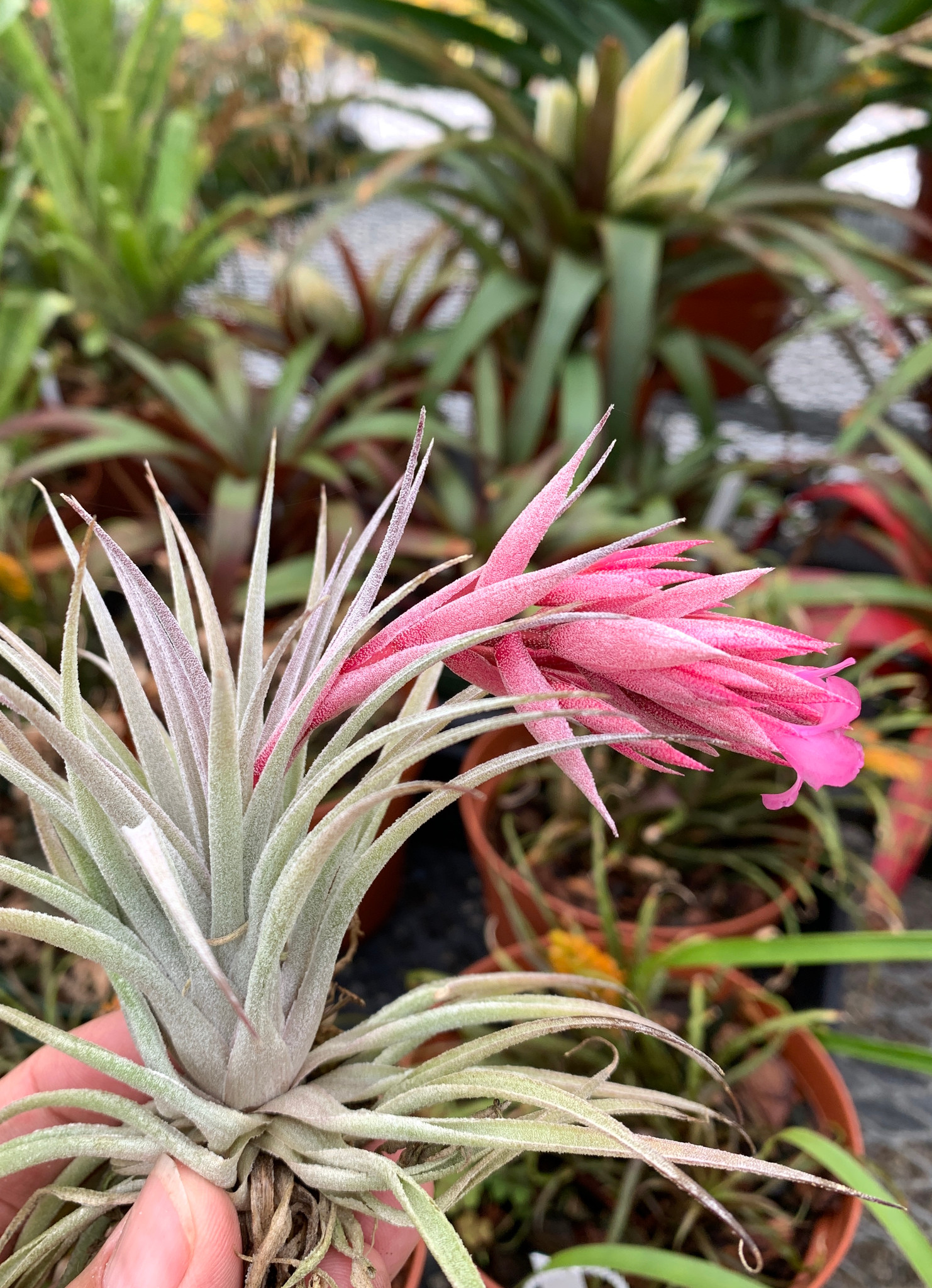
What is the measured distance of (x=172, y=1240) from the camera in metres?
0.30

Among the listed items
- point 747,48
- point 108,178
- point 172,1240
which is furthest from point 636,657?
point 747,48

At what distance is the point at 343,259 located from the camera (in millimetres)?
1101

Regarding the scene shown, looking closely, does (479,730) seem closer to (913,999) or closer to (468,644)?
(468,644)

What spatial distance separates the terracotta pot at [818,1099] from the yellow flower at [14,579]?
1.75ft

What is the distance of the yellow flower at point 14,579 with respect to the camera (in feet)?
2.58

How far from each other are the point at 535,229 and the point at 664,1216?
962 millimetres

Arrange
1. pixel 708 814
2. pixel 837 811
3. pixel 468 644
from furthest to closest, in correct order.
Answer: pixel 837 811
pixel 708 814
pixel 468 644

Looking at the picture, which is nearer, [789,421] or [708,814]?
[708,814]

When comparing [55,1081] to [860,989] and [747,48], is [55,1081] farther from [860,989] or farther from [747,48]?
[747,48]

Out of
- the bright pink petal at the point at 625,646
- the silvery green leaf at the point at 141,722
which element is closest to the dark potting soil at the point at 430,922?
the silvery green leaf at the point at 141,722

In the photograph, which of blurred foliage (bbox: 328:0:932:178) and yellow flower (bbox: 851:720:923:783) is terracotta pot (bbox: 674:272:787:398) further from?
yellow flower (bbox: 851:720:923:783)

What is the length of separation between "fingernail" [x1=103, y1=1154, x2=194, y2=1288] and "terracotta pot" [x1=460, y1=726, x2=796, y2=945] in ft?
1.12

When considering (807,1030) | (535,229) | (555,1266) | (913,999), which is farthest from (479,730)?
(535,229)

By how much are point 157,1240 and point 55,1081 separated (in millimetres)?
163
